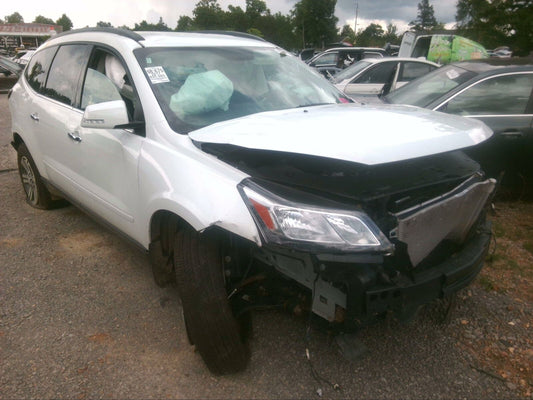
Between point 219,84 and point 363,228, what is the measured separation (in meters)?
1.48

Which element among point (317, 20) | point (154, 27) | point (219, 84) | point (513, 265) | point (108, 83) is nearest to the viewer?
point (219, 84)

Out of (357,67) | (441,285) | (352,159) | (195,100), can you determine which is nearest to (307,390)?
(441,285)

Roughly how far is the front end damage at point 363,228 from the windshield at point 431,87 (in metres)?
2.78

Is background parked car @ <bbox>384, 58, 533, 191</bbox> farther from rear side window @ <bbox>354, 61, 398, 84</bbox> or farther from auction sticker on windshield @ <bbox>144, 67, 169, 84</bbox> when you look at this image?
rear side window @ <bbox>354, 61, 398, 84</bbox>

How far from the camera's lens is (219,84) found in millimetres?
2781

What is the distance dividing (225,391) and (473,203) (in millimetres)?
1599

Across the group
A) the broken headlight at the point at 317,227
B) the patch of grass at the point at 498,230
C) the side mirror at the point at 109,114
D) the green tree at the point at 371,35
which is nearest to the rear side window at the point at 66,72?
the side mirror at the point at 109,114

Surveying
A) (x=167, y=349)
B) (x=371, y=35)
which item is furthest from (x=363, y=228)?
(x=371, y=35)

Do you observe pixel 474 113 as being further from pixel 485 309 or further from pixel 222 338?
pixel 222 338

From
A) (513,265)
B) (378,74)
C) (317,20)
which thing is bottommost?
(513,265)

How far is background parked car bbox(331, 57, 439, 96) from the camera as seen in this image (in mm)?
8750

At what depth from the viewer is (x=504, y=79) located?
4414 mm

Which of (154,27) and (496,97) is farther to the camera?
(154,27)

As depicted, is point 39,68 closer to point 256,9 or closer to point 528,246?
point 528,246
